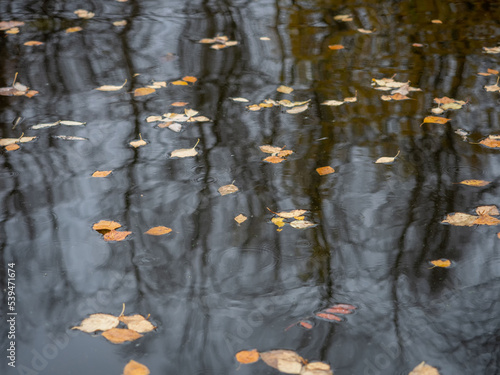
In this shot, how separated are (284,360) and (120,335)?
2.39ft

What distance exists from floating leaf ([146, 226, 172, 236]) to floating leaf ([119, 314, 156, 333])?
0.67 meters

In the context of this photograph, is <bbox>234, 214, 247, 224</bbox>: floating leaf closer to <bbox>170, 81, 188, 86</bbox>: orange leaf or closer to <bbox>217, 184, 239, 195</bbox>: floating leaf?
<bbox>217, 184, 239, 195</bbox>: floating leaf

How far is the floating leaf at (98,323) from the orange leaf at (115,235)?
62 centimetres

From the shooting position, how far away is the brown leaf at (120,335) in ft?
8.35

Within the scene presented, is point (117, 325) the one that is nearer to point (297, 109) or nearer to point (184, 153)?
point (184, 153)

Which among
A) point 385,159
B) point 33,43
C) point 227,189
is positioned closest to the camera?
point 227,189

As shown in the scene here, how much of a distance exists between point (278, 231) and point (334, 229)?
316mm

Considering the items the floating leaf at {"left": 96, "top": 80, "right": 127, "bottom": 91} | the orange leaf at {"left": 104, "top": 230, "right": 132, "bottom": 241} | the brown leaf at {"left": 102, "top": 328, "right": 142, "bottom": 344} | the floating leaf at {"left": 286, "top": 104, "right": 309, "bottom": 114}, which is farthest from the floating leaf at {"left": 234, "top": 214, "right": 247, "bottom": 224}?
the floating leaf at {"left": 96, "top": 80, "right": 127, "bottom": 91}

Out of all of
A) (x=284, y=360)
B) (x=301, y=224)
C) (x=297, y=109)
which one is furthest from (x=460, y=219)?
(x=297, y=109)

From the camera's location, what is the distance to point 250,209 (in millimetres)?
3486

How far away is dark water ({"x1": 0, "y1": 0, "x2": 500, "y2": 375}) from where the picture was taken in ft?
8.39

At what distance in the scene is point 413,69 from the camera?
5582 mm

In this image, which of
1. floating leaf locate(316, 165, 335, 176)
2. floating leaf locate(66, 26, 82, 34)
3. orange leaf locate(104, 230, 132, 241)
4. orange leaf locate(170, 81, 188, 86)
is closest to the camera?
orange leaf locate(104, 230, 132, 241)

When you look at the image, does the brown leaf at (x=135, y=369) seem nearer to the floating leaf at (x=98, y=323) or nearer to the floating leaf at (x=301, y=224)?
the floating leaf at (x=98, y=323)
